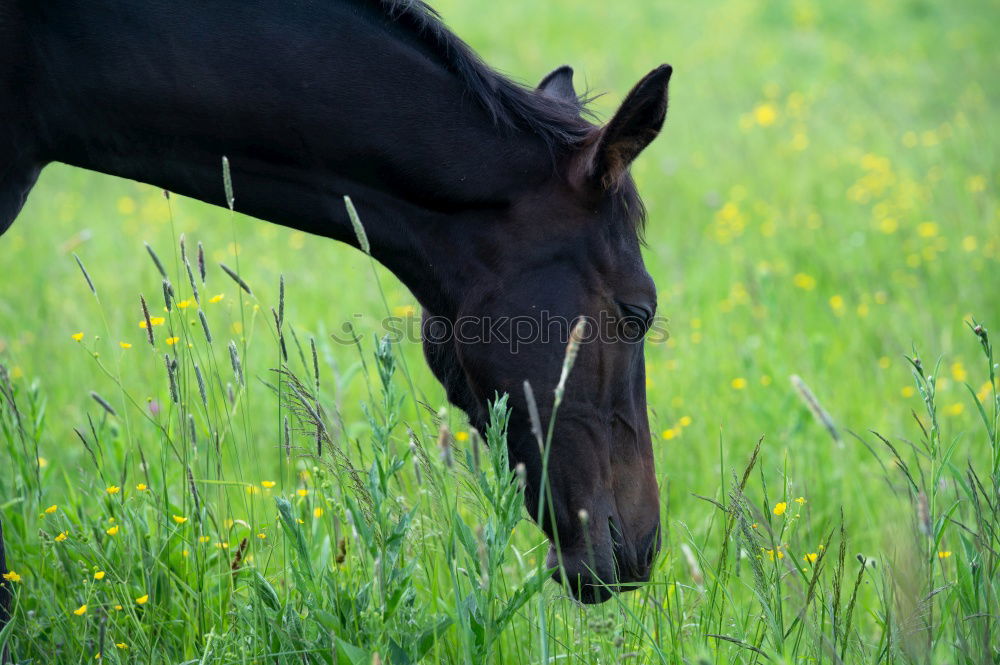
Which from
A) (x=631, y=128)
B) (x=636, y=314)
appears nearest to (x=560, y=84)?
(x=631, y=128)

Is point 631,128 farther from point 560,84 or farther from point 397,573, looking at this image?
point 397,573

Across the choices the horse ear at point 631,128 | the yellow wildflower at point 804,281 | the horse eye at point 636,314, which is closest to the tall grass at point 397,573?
the horse eye at point 636,314

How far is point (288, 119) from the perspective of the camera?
2232 mm

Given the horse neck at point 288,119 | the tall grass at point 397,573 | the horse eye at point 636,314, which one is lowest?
the tall grass at point 397,573

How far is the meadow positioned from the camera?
6.29 ft

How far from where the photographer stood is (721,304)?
517 centimetres

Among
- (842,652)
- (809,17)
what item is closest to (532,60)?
(809,17)

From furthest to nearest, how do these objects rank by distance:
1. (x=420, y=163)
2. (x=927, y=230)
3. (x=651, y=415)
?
(x=927, y=230) → (x=651, y=415) → (x=420, y=163)

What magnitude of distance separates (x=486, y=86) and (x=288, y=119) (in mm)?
511

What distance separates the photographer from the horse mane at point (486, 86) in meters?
2.29

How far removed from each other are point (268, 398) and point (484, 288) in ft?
8.16

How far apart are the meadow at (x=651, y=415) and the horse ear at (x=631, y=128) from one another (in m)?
0.73

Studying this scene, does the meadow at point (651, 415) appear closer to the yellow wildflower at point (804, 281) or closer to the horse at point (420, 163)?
the yellow wildflower at point (804, 281)

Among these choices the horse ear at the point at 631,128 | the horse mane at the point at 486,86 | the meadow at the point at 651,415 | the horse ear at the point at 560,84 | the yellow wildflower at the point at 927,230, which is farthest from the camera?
the yellow wildflower at the point at 927,230
